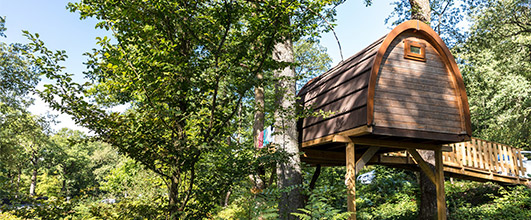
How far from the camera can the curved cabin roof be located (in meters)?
6.27

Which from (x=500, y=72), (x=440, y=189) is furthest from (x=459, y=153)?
(x=500, y=72)

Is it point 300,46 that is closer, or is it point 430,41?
point 430,41

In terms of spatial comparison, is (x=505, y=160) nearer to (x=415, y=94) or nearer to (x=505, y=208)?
(x=505, y=208)

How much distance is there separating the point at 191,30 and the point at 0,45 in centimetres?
2135

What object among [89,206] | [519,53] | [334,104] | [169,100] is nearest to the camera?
[169,100]

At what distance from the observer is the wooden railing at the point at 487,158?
1022 cm

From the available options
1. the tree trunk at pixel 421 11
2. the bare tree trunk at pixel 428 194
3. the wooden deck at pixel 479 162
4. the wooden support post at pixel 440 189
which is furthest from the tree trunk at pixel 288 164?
the tree trunk at pixel 421 11

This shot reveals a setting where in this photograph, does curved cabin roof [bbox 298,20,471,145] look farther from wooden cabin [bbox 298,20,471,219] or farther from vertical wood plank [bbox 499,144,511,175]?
vertical wood plank [bbox 499,144,511,175]

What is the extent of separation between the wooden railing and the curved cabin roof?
3.70 m

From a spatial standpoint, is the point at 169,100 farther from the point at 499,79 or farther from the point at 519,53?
the point at 519,53

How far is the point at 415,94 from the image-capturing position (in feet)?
21.8

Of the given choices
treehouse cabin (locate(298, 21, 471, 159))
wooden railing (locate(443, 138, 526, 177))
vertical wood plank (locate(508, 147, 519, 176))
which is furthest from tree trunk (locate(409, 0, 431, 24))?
vertical wood plank (locate(508, 147, 519, 176))

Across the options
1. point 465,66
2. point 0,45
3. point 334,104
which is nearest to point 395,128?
point 334,104

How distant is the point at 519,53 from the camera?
60.6 feet
